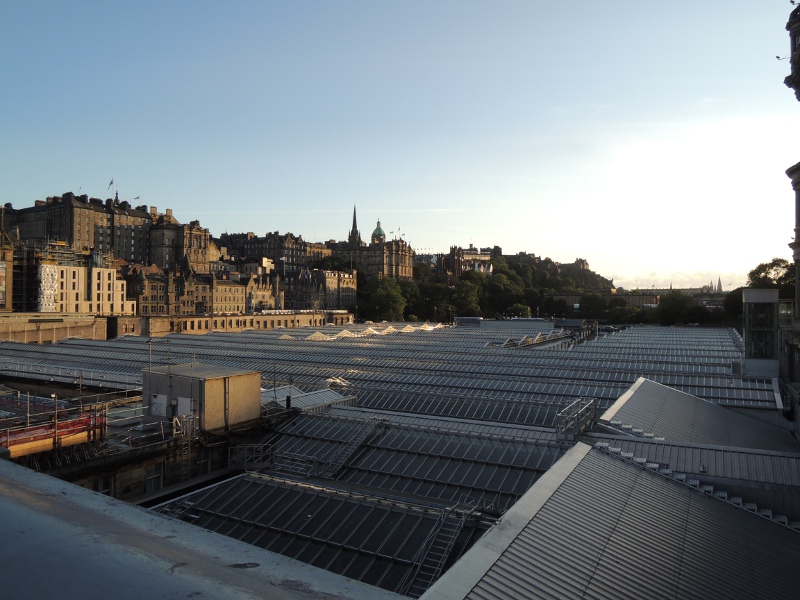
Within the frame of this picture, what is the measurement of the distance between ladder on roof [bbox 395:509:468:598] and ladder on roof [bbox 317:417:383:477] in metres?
4.76

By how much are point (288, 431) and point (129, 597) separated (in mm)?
15861

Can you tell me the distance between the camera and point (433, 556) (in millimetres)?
11344

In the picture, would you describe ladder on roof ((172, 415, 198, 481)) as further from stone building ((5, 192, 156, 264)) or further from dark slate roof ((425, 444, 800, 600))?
stone building ((5, 192, 156, 264))

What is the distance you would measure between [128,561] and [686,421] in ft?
76.9

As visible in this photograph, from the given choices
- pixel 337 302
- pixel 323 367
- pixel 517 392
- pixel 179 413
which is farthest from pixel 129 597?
pixel 337 302

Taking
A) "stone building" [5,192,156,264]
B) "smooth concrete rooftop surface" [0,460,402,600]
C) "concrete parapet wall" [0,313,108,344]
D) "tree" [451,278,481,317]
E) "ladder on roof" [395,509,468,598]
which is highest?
"stone building" [5,192,156,264]

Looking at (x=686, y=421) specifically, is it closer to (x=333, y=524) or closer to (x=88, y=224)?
(x=333, y=524)

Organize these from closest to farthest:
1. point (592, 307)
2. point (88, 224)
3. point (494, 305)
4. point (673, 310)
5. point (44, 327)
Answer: point (44, 327), point (673, 310), point (88, 224), point (592, 307), point (494, 305)

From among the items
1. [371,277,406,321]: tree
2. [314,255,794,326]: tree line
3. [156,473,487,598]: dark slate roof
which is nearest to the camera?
[156,473,487,598]: dark slate roof

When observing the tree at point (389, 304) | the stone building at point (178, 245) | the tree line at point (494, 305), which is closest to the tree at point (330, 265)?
the tree line at point (494, 305)

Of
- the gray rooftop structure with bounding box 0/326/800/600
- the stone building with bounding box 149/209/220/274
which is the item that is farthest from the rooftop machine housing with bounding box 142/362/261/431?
the stone building with bounding box 149/209/220/274

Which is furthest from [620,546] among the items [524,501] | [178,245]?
[178,245]

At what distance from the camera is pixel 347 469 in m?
16.5

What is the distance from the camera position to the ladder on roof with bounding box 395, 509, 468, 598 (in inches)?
419
